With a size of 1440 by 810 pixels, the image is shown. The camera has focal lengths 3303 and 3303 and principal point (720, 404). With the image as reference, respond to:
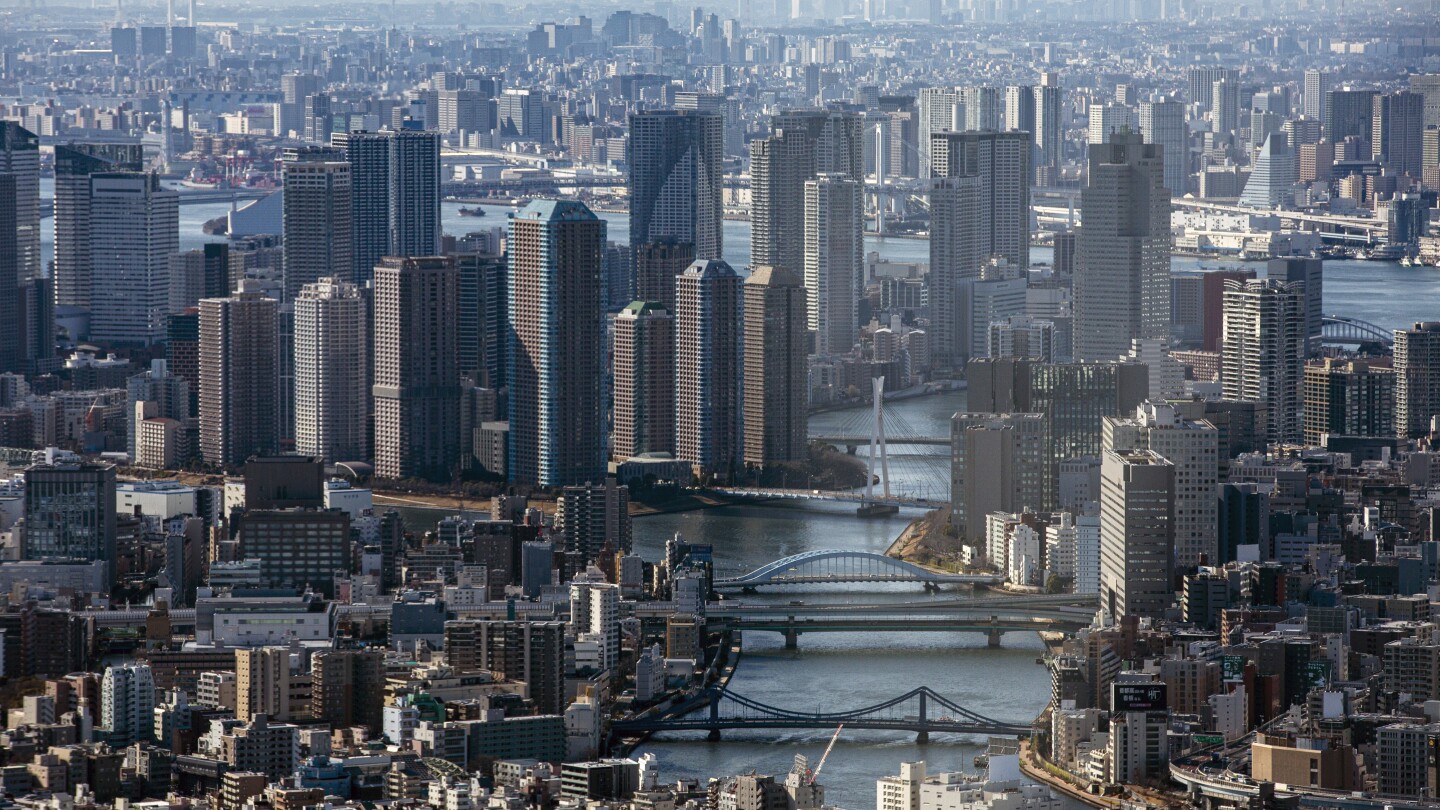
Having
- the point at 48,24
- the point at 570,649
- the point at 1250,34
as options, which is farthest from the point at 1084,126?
the point at 570,649

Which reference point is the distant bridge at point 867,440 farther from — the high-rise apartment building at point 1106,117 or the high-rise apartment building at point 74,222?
the high-rise apartment building at point 1106,117

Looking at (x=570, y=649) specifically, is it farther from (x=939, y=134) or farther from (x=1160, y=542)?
(x=939, y=134)

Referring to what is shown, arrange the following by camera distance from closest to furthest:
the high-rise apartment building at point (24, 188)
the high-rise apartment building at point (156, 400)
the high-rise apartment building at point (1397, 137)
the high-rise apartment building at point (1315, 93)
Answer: the high-rise apartment building at point (156, 400) < the high-rise apartment building at point (24, 188) < the high-rise apartment building at point (1315, 93) < the high-rise apartment building at point (1397, 137)

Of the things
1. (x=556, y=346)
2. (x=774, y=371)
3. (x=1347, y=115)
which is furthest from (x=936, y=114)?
(x=556, y=346)

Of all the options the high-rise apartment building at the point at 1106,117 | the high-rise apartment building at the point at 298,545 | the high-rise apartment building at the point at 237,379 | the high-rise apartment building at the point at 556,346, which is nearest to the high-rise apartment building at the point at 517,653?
the high-rise apartment building at the point at 298,545

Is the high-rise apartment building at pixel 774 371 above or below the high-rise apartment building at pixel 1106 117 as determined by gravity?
below

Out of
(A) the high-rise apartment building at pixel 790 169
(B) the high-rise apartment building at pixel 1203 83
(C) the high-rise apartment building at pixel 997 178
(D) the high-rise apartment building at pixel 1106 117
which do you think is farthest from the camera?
(B) the high-rise apartment building at pixel 1203 83
